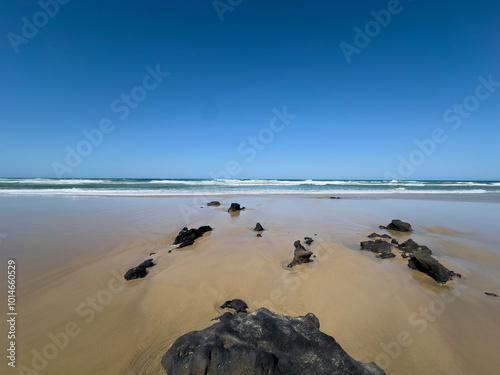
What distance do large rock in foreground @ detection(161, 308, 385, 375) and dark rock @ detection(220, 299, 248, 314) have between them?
80cm

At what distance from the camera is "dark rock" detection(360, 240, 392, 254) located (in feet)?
16.7

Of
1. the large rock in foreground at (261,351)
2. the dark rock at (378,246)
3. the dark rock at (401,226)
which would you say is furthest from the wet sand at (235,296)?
the dark rock at (401,226)

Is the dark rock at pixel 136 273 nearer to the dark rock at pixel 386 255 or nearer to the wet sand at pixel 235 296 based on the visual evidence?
the wet sand at pixel 235 296

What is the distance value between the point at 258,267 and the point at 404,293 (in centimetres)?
251

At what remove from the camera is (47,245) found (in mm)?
5348

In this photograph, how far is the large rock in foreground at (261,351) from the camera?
1615mm

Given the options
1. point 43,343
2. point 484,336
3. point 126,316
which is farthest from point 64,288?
point 484,336

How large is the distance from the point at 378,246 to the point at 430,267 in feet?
4.21

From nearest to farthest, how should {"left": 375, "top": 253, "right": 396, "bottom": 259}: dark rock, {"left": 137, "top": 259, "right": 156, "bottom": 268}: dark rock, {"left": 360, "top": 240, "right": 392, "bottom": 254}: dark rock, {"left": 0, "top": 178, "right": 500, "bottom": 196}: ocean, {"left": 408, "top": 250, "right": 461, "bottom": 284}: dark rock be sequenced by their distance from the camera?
1. {"left": 408, "top": 250, "right": 461, "bottom": 284}: dark rock
2. {"left": 137, "top": 259, "right": 156, "bottom": 268}: dark rock
3. {"left": 375, "top": 253, "right": 396, "bottom": 259}: dark rock
4. {"left": 360, "top": 240, "right": 392, "bottom": 254}: dark rock
5. {"left": 0, "top": 178, "right": 500, "bottom": 196}: ocean

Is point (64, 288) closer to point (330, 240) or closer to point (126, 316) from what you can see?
point (126, 316)

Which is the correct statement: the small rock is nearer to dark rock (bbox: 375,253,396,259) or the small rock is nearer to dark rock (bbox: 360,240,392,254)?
dark rock (bbox: 360,240,392,254)

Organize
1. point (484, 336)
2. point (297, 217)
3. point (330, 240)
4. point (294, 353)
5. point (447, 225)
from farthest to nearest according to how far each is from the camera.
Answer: point (297, 217) → point (447, 225) → point (330, 240) → point (484, 336) → point (294, 353)

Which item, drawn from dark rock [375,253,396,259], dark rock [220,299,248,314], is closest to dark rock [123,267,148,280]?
dark rock [220,299,248,314]

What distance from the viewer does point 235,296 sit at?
320 centimetres
